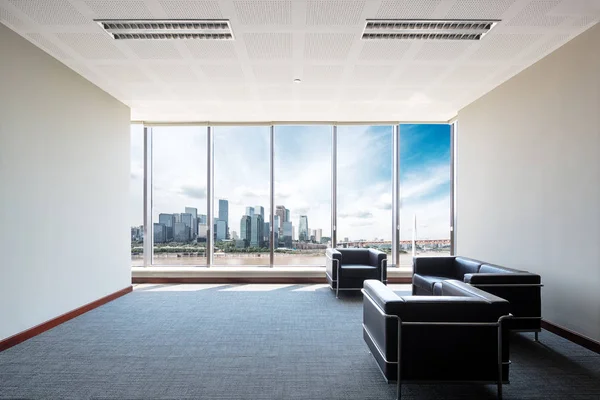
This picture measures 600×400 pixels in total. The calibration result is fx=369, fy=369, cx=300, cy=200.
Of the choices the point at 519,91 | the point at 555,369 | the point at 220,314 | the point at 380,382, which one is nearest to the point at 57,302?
the point at 220,314

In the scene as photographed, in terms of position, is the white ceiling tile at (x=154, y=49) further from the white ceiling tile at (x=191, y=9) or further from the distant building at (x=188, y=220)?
the distant building at (x=188, y=220)

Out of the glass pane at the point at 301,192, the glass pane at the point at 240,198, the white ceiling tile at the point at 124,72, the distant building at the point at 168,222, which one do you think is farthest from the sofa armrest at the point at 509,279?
the distant building at the point at 168,222

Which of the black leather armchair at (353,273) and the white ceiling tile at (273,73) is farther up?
the white ceiling tile at (273,73)

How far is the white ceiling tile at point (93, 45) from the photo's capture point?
4109mm

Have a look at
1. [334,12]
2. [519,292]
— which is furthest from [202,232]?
[519,292]

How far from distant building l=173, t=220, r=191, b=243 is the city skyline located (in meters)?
0.42

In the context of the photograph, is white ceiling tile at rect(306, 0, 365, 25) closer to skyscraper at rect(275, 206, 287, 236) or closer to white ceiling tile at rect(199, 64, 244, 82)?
white ceiling tile at rect(199, 64, 244, 82)

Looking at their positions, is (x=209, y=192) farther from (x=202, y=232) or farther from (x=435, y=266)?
(x=435, y=266)

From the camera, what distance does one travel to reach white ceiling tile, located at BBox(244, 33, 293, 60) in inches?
162

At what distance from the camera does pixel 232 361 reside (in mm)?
3564

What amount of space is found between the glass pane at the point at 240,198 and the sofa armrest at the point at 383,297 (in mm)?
4864

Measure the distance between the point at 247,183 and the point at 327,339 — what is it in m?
4.54

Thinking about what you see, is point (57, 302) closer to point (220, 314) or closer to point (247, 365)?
point (220, 314)

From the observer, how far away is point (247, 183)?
8.03m
